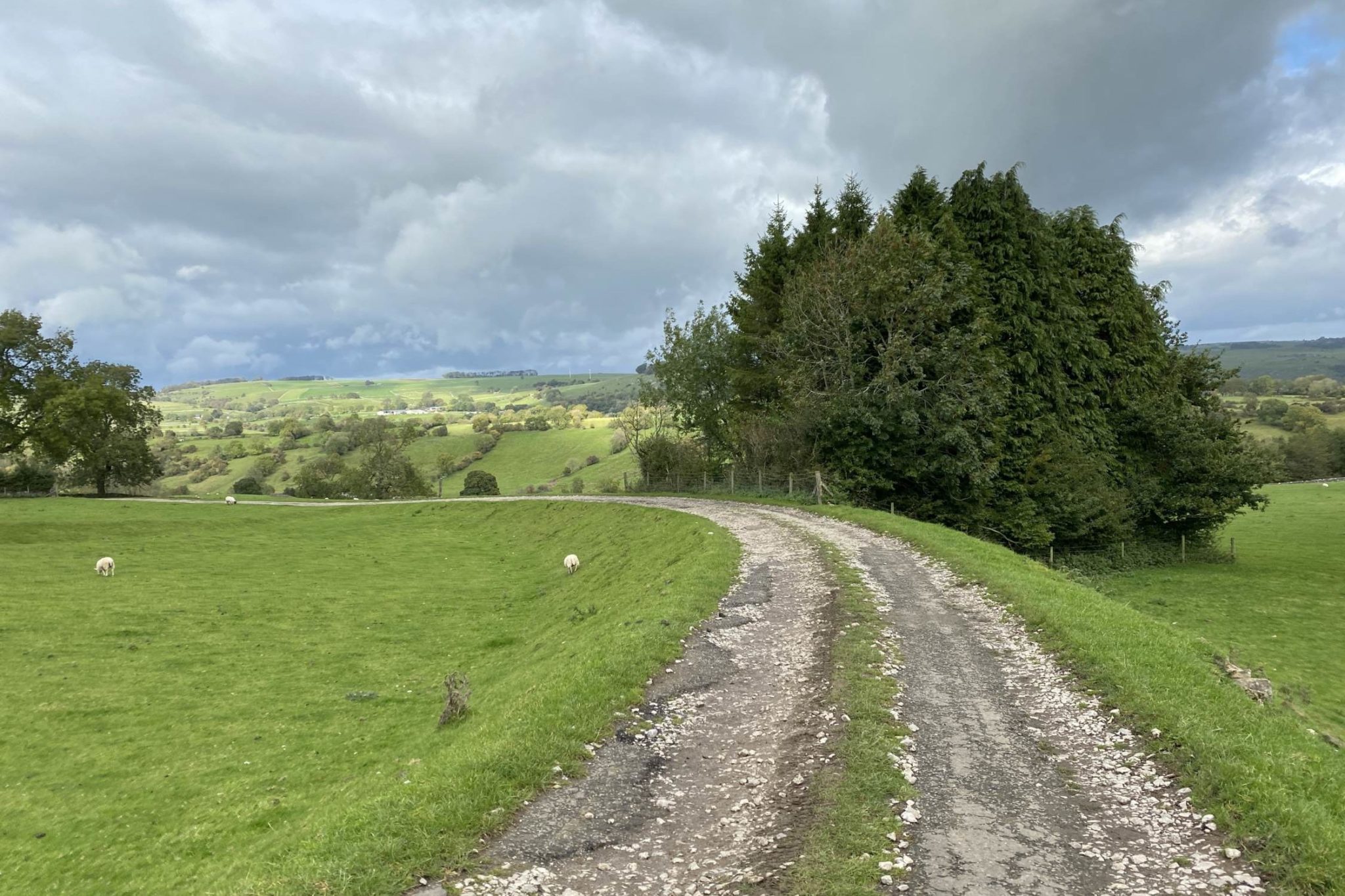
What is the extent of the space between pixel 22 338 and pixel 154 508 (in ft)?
75.3

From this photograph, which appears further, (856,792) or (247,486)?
(247,486)

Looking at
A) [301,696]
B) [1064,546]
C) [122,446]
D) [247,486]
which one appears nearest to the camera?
[301,696]

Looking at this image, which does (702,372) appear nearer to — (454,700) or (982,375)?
(982,375)

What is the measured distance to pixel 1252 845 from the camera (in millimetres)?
6312

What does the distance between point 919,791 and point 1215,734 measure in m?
4.20

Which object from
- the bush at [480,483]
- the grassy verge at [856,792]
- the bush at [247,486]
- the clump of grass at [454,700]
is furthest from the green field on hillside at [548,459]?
the grassy verge at [856,792]

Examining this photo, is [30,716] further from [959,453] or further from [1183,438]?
[1183,438]

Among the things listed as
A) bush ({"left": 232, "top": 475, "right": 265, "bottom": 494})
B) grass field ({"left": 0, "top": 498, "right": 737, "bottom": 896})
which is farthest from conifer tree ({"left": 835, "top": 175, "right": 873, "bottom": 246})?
bush ({"left": 232, "top": 475, "right": 265, "bottom": 494})

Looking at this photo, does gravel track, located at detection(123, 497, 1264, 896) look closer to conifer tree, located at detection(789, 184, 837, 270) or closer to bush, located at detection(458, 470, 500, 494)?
conifer tree, located at detection(789, 184, 837, 270)

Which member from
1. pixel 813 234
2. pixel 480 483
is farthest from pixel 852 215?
pixel 480 483

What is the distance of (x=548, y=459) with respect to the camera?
142 m

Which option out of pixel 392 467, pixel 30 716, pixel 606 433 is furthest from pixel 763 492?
pixel 606 433

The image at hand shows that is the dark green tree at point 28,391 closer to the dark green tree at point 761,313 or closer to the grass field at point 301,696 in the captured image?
the grass field at point 301,696

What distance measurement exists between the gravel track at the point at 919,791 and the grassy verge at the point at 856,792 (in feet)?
0.62
